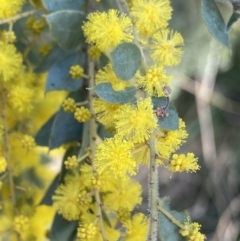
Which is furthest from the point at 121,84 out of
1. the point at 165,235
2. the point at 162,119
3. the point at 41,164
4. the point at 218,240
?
the point at 218,240

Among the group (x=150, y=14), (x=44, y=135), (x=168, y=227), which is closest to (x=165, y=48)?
(x=150, y=14)

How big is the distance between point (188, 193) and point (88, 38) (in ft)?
3.90

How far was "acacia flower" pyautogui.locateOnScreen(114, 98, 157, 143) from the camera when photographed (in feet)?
2.33

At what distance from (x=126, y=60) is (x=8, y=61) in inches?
9.8

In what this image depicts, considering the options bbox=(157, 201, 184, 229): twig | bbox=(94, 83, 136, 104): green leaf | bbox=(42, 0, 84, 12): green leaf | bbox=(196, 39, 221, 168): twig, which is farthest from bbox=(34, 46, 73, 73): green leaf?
bbox=(196, 39, 221, 168): twig

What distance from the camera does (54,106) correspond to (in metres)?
1.23

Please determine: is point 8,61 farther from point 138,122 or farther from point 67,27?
point 138,122

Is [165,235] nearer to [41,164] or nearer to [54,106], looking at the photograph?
[54,106]

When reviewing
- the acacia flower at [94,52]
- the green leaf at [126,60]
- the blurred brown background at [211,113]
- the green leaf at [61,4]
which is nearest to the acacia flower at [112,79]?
the green leaf at [126,60]

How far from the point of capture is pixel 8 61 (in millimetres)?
903

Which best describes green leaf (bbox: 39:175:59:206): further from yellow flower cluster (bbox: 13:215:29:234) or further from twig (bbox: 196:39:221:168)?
twig (bbox: 196:39:221:168)

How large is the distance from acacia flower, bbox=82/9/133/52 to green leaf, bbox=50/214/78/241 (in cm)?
33

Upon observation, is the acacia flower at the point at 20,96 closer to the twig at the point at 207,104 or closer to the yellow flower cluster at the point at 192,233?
the yellow flower cluster at the point at 192,233

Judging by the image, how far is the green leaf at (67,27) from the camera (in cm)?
94
